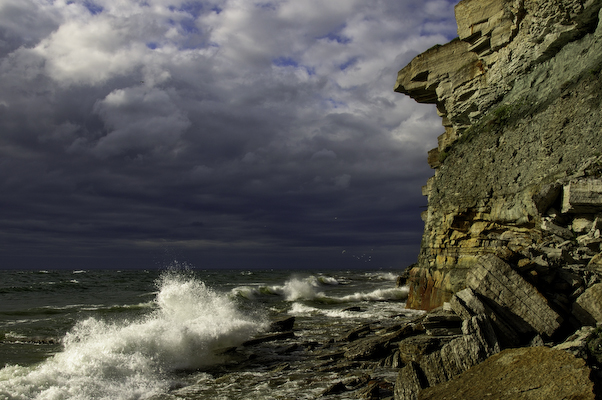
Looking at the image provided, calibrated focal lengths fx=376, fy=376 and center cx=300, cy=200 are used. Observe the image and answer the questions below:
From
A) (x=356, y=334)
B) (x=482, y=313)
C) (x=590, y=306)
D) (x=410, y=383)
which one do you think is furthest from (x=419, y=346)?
(x=356, y=334)

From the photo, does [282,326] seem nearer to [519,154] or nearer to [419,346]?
[419,346]

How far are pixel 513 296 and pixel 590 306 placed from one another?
1.08 meters

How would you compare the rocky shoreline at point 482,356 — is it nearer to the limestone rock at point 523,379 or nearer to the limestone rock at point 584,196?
the limestone rock at point 523,379

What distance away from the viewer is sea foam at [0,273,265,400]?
673 cm

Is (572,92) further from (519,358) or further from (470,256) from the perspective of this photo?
(519,358)

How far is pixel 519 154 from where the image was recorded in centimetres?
1094

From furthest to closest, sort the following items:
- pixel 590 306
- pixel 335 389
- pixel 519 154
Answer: pixel 519 154, pixel 335 389, pixel 590 306

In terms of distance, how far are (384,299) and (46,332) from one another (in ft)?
56.1

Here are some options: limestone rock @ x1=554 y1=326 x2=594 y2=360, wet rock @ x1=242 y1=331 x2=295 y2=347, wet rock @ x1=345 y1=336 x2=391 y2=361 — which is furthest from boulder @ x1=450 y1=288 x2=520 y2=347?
wet rock @ x1=242 y1=331 x2=295 y2=347

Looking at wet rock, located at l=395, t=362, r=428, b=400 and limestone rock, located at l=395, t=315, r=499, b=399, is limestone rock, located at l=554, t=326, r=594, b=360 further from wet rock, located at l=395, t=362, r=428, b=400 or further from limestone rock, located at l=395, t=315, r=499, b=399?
wet rock, located at l=395, t=362, r=428, b=400

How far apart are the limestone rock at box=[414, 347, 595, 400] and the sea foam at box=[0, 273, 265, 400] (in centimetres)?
522

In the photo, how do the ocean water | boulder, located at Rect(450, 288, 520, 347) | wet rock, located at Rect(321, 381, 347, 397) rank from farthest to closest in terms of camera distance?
the ocean water < wet rock, located at Rect(321, 381, 347, 397) < boulder, located at Rect(450, 288, 520, 347)

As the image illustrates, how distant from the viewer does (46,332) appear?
1259cm

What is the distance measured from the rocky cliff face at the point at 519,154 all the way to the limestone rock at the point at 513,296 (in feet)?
0.11
